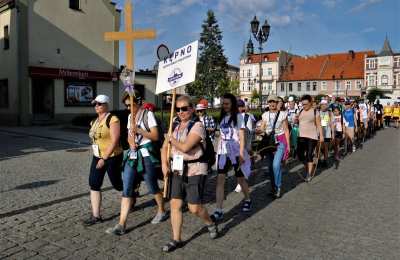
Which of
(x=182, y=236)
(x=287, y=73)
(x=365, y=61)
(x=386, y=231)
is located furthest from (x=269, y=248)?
(x=287, y=73)

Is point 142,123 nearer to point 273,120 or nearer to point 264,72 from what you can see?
point 273,120

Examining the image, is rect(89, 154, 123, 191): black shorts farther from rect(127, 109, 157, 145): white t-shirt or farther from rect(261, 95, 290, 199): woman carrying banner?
rect(261, 95, 290, 199): woman carrying banner

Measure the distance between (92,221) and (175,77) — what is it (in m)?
2.20

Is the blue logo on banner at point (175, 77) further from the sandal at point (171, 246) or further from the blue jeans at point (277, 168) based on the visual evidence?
the blue jeans at point (277, 168)

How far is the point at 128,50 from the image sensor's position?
214 inches

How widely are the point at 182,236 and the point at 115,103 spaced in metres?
23.9

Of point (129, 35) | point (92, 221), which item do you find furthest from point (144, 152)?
point (129, 35)

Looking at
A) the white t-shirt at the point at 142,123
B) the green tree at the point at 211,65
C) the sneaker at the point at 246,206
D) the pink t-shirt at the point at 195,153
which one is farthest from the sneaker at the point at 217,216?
the green tree at the point at 211,65

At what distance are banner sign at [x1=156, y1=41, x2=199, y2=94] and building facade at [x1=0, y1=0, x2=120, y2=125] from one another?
65.3 ft

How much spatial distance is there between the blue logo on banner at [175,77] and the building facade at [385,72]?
258 ft

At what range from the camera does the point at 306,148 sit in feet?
27.6

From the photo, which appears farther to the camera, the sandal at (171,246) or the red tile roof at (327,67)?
the red tile roof at (327,67)

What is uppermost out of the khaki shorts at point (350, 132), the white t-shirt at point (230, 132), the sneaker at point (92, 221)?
the white t-shirt at point (230, 132)

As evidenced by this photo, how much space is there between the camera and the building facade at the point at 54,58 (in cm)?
2269
